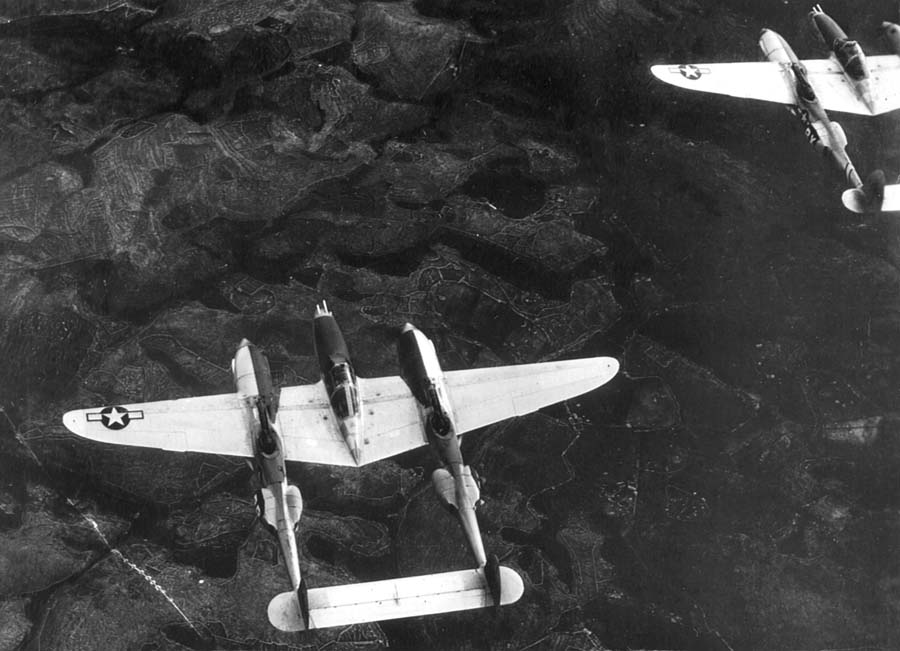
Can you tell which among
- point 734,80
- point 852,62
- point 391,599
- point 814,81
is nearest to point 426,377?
point 391,599

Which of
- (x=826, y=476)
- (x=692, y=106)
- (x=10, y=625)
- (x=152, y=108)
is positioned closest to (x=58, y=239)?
(x=152, y=108)

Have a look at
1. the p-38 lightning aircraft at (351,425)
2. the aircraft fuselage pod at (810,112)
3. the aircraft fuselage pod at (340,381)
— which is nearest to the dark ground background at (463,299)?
the aircraft fuselage pod at (810,112)

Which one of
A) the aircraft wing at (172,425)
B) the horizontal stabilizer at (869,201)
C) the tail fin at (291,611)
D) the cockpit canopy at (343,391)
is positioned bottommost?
the tail fin at (291,611)

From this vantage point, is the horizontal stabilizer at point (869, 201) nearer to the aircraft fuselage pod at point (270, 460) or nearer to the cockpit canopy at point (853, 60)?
the cockpit canopy at point (853, 60)

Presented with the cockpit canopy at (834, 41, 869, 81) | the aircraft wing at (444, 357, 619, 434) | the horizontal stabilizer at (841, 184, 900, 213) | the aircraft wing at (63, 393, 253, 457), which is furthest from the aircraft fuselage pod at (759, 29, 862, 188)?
the aircraft wing at (63, 393, 253, 457)

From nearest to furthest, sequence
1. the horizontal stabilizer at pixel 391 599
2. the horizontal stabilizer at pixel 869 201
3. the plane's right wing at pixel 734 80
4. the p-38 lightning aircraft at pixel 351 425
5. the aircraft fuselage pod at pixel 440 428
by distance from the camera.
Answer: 1. the horizontal stabilizer at pixel 391 599
2. the p-38 lightning aircraft at pixel 351 425
3. the aircraft fuselage pod at pixel 440 428
4. the horizontal stabilizer at pixel 869 201
5. the plane's right wing at pixel 734 80

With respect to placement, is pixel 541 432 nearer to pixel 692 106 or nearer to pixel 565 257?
pixel 565 257

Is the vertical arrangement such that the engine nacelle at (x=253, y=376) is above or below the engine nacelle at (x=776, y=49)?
below
